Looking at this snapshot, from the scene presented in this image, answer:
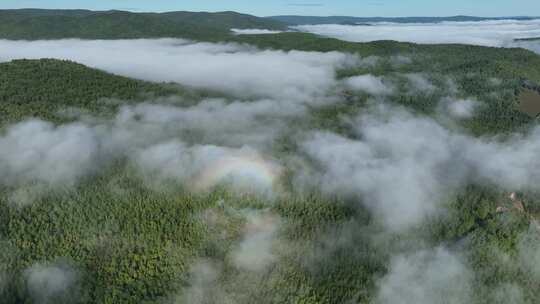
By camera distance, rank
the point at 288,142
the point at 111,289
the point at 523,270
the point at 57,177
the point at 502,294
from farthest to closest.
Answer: the point at 288,142
the point at 57,177
the point at 523,270
the point at 502,294
the point at 111,289

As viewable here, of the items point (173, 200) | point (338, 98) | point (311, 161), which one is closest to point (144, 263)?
point (173, 200)

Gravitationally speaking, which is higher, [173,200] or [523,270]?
[173,200]

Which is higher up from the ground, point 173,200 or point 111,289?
point 173,200

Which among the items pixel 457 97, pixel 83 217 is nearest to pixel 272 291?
pixel 83 217

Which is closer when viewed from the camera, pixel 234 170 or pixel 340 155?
pixel 234 170

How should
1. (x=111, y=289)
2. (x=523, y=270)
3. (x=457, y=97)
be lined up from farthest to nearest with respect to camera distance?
1. (x=457, y=97)
2. (x=523, y=270)
3. (x=111, y=289)

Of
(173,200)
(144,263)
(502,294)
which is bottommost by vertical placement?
(502,294)

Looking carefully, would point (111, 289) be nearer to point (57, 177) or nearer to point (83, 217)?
point (83, 217)

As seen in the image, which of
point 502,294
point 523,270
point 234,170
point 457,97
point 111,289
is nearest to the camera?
point 111,289

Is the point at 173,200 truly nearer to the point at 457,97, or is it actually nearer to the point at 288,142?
the point at 288,142
